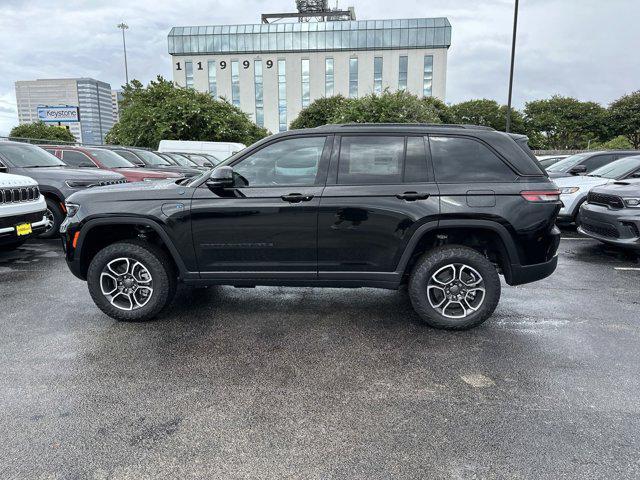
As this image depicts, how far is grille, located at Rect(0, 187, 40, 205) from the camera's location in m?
6.35

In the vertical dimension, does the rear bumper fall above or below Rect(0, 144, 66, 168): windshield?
below

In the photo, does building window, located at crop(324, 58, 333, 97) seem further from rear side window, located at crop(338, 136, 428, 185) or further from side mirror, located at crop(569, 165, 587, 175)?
rear side window, located at crop(338, 136, 428, 185)

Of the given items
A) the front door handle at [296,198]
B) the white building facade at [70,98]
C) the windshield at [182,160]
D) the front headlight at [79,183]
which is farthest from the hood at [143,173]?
the white building facade at [70,98]

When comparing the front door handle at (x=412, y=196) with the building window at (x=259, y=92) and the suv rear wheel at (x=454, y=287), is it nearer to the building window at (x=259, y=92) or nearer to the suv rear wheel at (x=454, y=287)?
the suv rear wheel at (x=454, y=287)

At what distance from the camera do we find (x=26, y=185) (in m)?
6.82

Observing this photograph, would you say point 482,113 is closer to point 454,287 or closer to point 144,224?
point 454,287

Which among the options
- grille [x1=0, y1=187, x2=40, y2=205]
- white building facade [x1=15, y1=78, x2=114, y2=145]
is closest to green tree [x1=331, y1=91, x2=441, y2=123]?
grille [x1=0, y1=187, x2=40, y2=205]

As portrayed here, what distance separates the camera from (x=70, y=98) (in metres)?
114

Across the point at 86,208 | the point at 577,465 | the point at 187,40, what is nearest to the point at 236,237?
the point at 86,208

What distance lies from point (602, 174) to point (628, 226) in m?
2.85

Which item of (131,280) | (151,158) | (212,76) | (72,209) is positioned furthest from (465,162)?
(212,76)

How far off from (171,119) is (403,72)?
4878cm

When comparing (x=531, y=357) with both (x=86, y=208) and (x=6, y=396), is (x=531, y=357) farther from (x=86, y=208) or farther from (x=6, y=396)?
(x=86, y=208)

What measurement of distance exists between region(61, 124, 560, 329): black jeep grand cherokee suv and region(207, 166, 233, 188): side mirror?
13 millimetres
